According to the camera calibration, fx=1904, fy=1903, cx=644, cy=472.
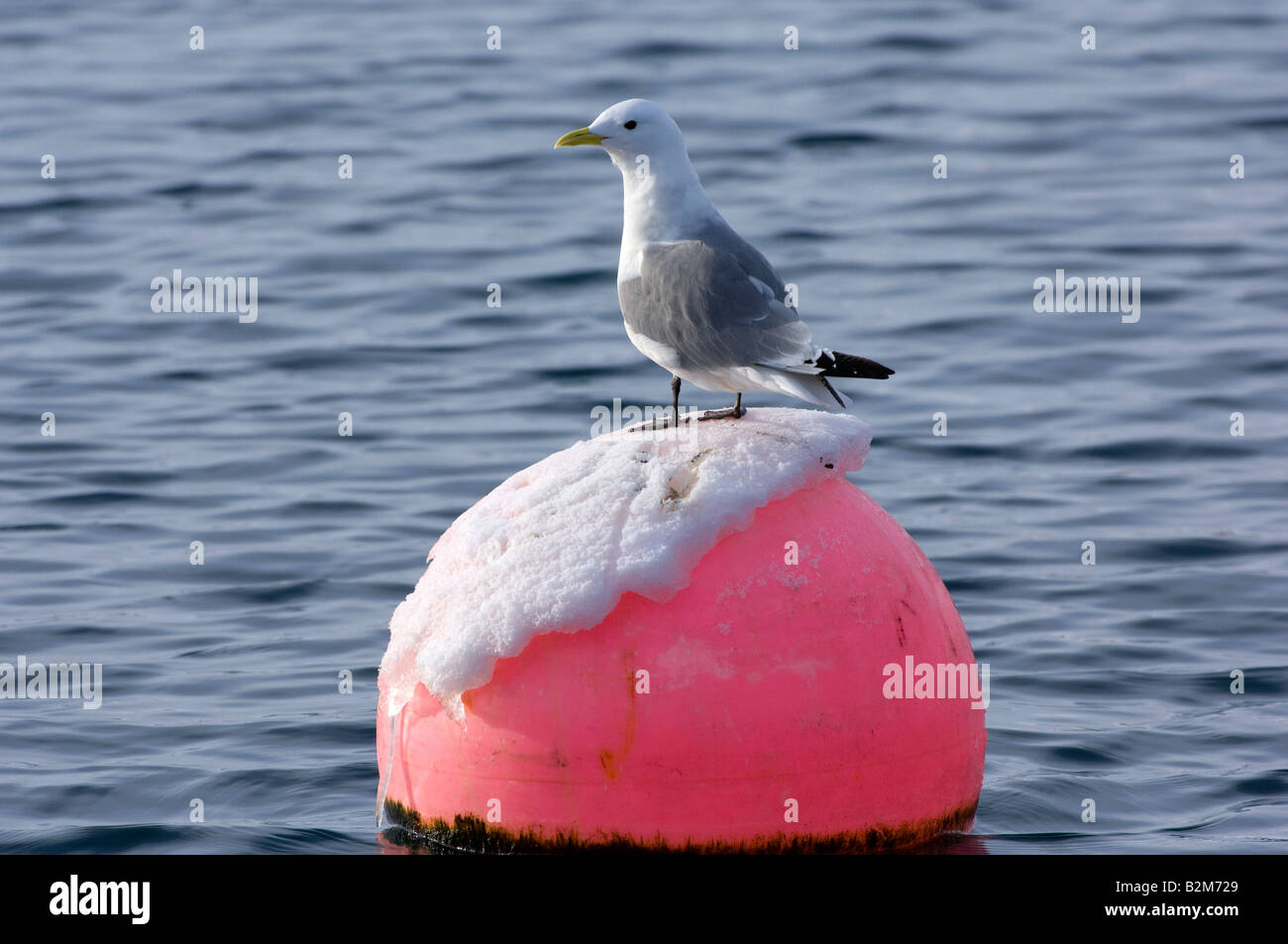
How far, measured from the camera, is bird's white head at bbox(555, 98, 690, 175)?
640 cm

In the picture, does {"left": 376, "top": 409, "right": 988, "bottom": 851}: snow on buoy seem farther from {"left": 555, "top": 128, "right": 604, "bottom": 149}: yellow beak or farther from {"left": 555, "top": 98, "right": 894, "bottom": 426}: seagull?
{"left": 555, "top": 128, "right": 604, "bottom": 149}: yellow beak

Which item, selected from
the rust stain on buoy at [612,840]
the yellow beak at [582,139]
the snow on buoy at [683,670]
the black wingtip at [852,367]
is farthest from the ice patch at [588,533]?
the yellow beak at [582,139]

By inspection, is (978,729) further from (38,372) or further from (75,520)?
(38,372)

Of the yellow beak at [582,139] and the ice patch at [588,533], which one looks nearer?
the ice patch at [588,533]

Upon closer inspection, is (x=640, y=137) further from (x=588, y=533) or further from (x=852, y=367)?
(x=588, y=533)

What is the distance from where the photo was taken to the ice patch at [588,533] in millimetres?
5473

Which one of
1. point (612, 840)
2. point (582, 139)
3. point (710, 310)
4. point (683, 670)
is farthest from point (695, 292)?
point (612, 840)

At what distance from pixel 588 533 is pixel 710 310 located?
94 cm

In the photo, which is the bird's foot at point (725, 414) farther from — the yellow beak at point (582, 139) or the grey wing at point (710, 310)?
the yellow beak at point (582, 139)

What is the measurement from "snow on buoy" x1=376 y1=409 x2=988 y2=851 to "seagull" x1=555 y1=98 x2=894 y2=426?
27cm

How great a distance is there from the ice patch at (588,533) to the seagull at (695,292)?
17 cm

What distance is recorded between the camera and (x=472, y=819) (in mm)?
5648

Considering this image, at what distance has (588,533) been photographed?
5629mm

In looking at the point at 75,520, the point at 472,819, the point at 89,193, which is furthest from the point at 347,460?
the point at 89,193
